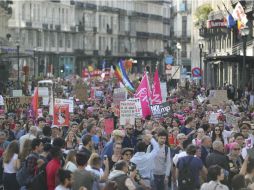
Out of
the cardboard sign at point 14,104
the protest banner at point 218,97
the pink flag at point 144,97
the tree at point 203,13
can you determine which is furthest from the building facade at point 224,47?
the pink flag at point 144,97

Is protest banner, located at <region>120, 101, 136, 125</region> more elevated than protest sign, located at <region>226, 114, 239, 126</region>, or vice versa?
protest banner, located at <region>120, 101, 136, 125</region>

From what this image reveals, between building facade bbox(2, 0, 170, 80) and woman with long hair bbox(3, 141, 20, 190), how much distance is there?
7829cm

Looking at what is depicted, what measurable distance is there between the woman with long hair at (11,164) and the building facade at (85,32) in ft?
257

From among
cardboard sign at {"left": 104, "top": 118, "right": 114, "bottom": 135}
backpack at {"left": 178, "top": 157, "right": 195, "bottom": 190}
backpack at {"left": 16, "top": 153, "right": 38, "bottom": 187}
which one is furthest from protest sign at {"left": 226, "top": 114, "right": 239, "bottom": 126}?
backpack at {"left": 16, "top": 153, "right": 38, "bottom": 187}

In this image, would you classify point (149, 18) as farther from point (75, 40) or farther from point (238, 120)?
point (238, 120)

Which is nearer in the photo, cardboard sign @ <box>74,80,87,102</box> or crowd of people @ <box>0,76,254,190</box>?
crowd of people @ <box>0,76,254,190</box>

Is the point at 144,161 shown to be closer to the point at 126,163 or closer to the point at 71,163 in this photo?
the point at 71,163

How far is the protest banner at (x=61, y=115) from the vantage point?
2275cm

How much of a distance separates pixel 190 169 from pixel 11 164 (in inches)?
105

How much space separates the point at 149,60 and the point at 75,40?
87.9ft

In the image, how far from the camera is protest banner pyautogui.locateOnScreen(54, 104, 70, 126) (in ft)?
74.6

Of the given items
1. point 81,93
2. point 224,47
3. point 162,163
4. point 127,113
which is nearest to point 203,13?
point 224,47

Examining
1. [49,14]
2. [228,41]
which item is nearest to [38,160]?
[228,41]

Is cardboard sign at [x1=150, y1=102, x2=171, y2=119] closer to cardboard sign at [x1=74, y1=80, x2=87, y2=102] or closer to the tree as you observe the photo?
cardboard sign at [x1=74, y1=80, x2=87, y2=102]
